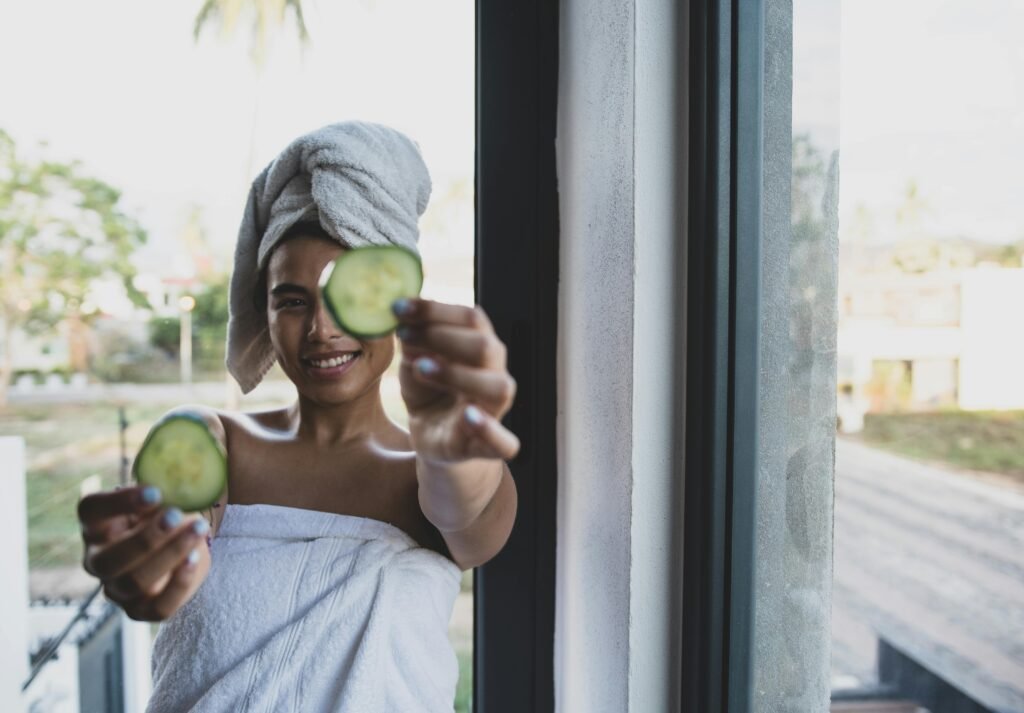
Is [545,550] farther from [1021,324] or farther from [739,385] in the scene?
[1021,324]

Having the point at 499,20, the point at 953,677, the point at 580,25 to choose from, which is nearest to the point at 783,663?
the point at 953,677

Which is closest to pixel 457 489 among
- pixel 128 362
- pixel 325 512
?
pixel 325 512

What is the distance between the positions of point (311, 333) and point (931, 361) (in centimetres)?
73

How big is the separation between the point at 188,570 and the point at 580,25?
95cm

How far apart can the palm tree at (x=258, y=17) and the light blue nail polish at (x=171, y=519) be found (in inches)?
36.5

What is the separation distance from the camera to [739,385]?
90cm

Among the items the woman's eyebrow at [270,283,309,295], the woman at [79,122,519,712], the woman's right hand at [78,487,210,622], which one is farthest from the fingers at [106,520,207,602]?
the woman's eyebrow at [270,283,309,295]

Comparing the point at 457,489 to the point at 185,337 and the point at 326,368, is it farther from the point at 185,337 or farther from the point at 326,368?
the point at 185,337

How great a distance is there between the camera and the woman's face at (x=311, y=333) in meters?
0.98

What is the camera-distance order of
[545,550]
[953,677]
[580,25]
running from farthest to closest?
[545,550] → [580,25] → [953,677]

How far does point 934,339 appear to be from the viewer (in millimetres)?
737

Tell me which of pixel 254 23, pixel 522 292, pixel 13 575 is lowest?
pixel 13 575

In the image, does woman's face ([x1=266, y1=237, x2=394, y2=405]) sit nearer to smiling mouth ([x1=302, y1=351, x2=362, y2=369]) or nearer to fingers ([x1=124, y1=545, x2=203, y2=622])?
smiling mouth ([x1=302, y1=351, x2=362, y2=369])

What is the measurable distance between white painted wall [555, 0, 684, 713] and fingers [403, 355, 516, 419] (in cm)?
32
